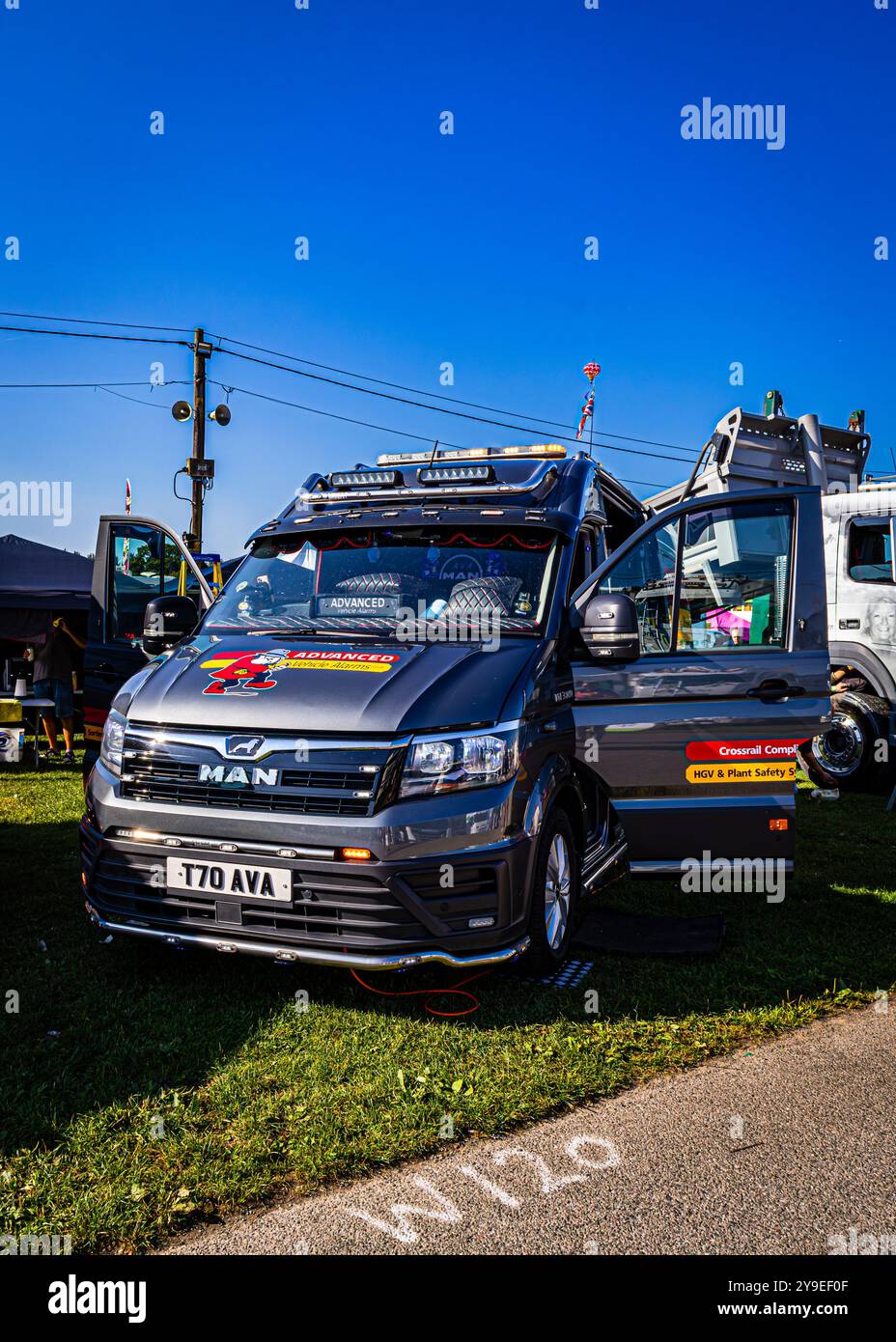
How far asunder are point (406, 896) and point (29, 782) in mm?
7330

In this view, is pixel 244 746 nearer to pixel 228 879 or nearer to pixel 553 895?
pixel 228 879

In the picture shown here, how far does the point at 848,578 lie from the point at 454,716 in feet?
24.5

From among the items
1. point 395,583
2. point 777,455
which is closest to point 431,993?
point 395,583

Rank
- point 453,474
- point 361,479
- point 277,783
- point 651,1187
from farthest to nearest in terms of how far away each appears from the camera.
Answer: point 361,479
point 453,474
point 277,783
point 651,1187

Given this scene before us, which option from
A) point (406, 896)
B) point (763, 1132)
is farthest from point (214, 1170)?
point (763, 1132)

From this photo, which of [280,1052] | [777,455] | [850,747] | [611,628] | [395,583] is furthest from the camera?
[777,455]

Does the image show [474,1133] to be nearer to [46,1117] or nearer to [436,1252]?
[436,1252]

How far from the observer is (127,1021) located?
3629mm

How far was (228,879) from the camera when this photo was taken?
→ 3.56 meters

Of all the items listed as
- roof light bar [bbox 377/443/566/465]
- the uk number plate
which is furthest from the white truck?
the uk number plate

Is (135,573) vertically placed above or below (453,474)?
below

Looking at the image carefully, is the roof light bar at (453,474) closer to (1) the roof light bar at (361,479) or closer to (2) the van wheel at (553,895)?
(1) the roof light bar at (361,479)

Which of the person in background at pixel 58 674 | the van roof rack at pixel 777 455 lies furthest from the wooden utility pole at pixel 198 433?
the van roof rack at pixel 777 455

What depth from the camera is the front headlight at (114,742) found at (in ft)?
13.0
